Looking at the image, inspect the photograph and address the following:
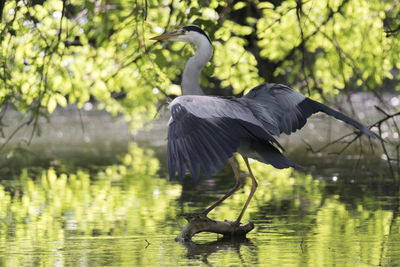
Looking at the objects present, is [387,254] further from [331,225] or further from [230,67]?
[230,67]

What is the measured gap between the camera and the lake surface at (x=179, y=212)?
710cm

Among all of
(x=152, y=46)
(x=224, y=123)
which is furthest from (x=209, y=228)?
(x=152, y=46)

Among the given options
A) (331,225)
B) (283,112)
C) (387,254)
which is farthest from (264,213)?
(387,254)

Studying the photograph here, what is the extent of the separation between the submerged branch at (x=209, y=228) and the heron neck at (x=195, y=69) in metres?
1.38

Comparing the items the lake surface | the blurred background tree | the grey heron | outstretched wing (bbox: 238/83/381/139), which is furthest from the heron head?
the lake surface

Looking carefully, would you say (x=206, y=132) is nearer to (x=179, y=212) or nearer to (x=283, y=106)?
(x=283, y=106)

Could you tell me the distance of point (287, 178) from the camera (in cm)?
1338

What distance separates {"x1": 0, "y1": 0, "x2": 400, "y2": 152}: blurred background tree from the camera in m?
9.99

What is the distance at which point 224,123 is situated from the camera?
7.07m

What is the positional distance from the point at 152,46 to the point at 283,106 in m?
3.64

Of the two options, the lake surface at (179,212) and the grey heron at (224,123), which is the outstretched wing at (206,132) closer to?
the grey heron at (224,123)

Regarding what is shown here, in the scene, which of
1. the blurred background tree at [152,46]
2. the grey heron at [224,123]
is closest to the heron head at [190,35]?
the grey heron at [224,123]

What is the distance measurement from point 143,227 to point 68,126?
61.2 feet

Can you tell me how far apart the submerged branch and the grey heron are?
9 centimetres
